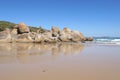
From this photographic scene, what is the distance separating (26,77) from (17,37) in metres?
27.1

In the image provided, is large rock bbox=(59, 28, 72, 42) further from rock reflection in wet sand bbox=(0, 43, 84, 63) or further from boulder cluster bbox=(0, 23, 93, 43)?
rock reflection in wet sand bbox=(0, 43, 84, 63)

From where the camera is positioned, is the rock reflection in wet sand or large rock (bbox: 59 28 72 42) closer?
the rock reflection in wet sand

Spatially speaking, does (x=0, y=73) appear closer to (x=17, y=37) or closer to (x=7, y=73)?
(x=7, y=73)

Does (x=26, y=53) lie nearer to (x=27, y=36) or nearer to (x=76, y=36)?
(x=27, y=36)

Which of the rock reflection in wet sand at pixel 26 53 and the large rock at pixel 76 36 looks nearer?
the rock reflection in wet sand at pixel 26 53

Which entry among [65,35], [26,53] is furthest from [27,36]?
[26,53]

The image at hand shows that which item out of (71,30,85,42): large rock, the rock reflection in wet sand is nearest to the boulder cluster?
(71,30,85,42): large rock

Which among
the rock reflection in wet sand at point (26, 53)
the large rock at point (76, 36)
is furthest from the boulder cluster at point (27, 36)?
the rock reflection in wet sand at point (26, 53)

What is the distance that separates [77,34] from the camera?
43.8 m

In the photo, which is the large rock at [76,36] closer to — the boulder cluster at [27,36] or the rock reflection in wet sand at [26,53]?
the boulder cluster at [27,36]

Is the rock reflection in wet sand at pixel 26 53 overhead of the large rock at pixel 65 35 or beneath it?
beneath

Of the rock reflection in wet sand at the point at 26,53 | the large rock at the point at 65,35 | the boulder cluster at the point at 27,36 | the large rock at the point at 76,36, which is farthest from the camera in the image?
the large rock at the point at 76,36

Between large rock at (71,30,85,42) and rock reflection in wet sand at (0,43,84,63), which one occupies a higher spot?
large rock at (71,30,85,42)

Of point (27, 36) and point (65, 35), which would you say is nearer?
point (27, 36)
